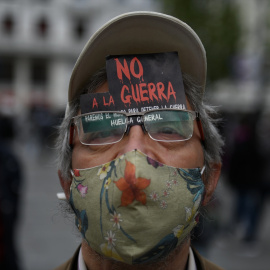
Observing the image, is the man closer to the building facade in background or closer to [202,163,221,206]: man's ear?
[202,163,221,206]: man's ear

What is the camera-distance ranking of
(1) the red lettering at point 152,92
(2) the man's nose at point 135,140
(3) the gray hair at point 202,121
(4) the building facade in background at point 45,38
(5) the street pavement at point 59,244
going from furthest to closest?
(4) the building facade in background at point 45,38
(5) the street pavement at point 59,244
(3) the gray hair at point 202,121
(1) the red lettering at point 152,92
(2) the man's nose at point 135,140

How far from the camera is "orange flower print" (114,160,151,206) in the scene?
5.31ft

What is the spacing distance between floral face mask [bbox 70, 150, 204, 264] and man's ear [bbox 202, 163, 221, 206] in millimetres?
227

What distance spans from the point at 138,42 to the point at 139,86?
18 centimetres

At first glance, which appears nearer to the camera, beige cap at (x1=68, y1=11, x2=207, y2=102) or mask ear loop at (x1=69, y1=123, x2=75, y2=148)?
beige cap at (x1=68, y1=11, x2=207, y2=102)

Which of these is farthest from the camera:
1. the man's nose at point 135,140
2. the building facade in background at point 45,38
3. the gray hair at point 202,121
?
Result: the building facade in background at point 45,38

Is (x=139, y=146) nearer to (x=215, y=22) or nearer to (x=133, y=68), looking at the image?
(x=133, y=68)

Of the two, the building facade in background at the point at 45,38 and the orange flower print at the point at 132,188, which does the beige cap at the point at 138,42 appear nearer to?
the orange flower print at the point at 132,188

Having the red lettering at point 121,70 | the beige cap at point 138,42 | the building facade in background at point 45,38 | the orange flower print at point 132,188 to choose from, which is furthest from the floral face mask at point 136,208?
the building facade in background at point 45,38

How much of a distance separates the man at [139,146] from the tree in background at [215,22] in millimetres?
17595

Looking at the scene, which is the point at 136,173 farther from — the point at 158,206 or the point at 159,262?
the point at 159,262

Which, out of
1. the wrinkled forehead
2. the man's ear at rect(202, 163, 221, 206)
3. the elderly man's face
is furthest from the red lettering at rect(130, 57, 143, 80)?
the man's ear at rect(202, 163, 221, 206)

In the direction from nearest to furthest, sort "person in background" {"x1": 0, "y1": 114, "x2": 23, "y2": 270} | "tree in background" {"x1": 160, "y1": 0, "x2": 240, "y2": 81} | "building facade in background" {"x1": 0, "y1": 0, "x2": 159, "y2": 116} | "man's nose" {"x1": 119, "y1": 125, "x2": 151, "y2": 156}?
"man's nose" {"x1": 119, "y1": 125, "x2": 151, "y2": 156} < "person in background" {"x1": 0, "y1": 114, "x2": 23, "y2": 270} < "tree in background" {"x1": 160, "y1": 0, "x2": 240, "y2": 81} < "building facade in background" {"x1": 0, "y1": 0, "x2": 159, "y2": 116}

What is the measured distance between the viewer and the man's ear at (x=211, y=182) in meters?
1.99
